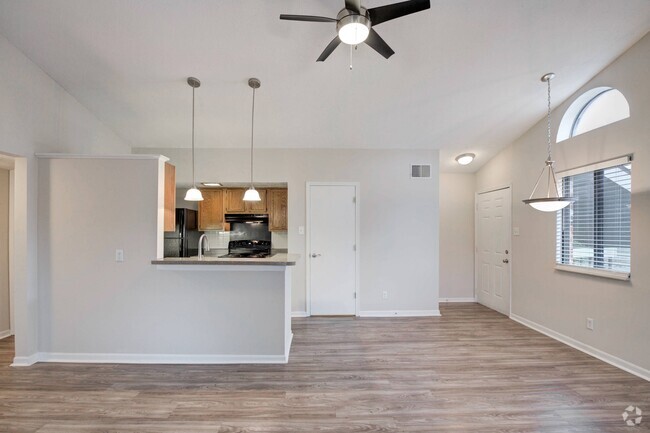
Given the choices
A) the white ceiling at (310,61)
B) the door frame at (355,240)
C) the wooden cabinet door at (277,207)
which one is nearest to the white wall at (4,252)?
the white ceiling at (310,61)

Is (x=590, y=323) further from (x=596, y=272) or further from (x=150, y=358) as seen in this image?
(x=150, y=358)

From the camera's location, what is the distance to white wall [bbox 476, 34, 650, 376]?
2791 mm

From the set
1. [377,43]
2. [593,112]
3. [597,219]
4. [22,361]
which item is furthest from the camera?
[593,112]

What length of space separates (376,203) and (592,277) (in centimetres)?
272

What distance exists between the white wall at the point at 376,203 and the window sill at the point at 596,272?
1.59 metres

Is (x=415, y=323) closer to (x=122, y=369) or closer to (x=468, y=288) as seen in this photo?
(x=468, y=288)

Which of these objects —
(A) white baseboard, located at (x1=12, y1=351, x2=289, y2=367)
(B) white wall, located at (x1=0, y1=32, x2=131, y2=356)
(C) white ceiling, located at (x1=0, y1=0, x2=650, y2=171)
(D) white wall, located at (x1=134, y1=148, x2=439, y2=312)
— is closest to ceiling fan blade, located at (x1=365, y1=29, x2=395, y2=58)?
(C) white ceiling, located at (x1=0, y1=0, x2=650, y2=171)

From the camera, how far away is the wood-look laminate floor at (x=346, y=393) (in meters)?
2.11

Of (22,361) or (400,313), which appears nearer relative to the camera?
(22,361)

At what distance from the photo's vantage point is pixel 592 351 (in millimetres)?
3242

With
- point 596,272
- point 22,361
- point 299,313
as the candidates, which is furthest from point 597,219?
point 22,361

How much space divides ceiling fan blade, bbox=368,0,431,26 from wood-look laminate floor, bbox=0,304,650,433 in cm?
281

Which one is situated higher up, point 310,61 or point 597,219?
point 310,61

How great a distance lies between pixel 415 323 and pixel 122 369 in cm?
→ 358
